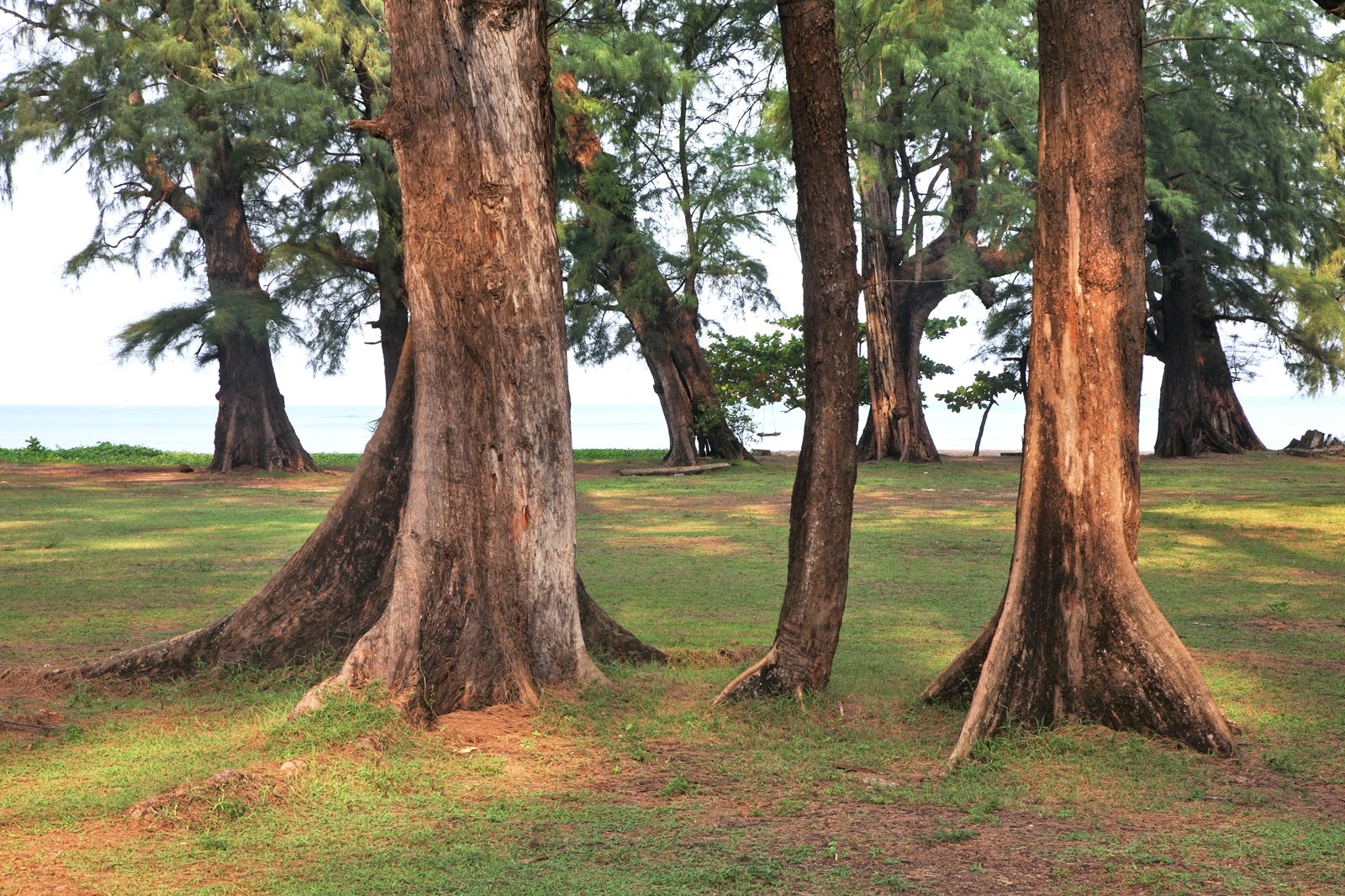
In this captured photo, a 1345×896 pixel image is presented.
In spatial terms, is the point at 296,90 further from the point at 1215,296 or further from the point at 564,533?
the point at 1215,296

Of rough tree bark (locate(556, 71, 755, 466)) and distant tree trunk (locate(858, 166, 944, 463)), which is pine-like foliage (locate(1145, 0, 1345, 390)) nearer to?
distant tree trunk (locate(858, 166, 944, 463))

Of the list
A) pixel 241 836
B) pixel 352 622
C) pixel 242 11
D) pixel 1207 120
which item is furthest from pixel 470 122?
pixel 1207 120

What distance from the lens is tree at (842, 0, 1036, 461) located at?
21188 millimetres

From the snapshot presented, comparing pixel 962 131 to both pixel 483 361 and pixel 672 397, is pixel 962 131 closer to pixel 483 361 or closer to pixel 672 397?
pixel 672 397

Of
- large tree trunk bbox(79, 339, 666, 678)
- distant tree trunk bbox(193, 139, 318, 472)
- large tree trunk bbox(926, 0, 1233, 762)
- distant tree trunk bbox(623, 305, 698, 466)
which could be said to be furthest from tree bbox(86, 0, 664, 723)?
distant tree trunk bbox(623, 305, 698, 466)

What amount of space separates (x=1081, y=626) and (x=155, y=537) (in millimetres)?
10794

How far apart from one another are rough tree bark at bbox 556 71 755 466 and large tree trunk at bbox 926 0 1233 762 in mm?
17921

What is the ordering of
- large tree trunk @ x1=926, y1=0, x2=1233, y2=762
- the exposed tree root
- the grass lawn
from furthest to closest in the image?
the exposed tree root → large tree trunk @ x1=926, y1=0, x2=1233, y2=762 → the grass lawn

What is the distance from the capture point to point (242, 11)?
71.8 feet

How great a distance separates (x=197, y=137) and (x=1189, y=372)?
2090cm

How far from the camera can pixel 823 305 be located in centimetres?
560

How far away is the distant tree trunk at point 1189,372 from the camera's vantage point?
1054 inches

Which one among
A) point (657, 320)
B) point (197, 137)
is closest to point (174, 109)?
point (197, 137)

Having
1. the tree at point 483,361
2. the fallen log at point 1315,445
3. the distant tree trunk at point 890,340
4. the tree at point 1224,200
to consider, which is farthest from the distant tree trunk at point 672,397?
the tree at point 483,361
